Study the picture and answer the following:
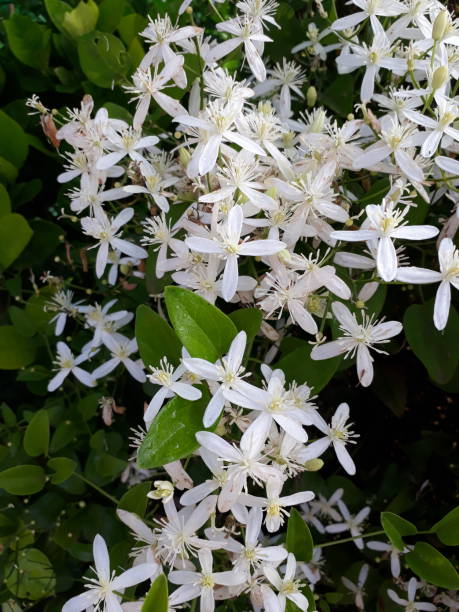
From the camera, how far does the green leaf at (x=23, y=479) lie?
54 cm

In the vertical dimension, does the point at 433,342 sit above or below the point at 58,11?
below

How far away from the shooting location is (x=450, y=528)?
0.48m

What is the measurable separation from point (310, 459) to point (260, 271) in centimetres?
17

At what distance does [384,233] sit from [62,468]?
35 centimetres

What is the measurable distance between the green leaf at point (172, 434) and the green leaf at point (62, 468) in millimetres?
192

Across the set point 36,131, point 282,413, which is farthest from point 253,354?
point 36,131

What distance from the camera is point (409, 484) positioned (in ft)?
2.39

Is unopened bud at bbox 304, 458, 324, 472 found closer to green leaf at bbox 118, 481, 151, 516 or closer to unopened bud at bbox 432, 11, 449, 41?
green leaf at bbox 118, 481, 151, 516

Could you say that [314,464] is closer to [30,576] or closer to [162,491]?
[162,491]

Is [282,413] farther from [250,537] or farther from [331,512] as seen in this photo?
[331,512]

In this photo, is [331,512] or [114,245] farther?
[331,512]

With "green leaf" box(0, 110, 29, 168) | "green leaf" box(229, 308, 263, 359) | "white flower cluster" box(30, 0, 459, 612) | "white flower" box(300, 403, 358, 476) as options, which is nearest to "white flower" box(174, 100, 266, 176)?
"white flower cluster" box(30, 0, 459, 612)

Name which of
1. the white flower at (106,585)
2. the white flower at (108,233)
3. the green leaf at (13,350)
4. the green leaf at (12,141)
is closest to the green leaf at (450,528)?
the white flower at (106,585)

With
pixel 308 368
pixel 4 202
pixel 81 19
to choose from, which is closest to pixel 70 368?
pixel 4 202
